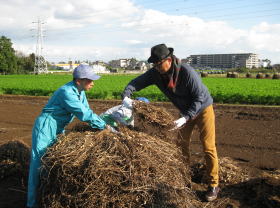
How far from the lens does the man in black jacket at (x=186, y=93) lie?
3605 millimetres

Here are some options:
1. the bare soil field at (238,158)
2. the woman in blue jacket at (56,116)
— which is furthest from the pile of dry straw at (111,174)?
the bare soil field at (238,158)

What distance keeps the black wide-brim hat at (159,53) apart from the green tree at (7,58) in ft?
214

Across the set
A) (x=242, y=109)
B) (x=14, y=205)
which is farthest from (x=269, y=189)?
(x=242, y=109)

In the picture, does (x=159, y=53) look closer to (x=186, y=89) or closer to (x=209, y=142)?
(x=186, y=89)

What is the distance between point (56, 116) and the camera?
3555mm

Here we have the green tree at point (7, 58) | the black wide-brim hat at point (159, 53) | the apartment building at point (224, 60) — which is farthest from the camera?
the apartment building at point (224, 60)

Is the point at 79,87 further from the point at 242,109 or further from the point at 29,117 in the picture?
the point at 242,109

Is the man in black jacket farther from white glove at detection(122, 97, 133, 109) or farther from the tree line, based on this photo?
the tree line

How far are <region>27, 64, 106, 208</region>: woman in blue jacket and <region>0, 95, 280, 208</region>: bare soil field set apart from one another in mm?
792

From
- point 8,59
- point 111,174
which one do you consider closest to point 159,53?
point 111,174

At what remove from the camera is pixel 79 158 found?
3.07 meters

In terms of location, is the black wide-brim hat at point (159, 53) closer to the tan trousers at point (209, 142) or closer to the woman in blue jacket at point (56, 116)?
the woman in blue jacket at point (56, 116)

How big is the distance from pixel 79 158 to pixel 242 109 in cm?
941

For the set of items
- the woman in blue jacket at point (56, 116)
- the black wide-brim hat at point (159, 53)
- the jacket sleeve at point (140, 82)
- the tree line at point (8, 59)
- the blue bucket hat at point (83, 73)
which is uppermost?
the tree line at point (8, 59)
